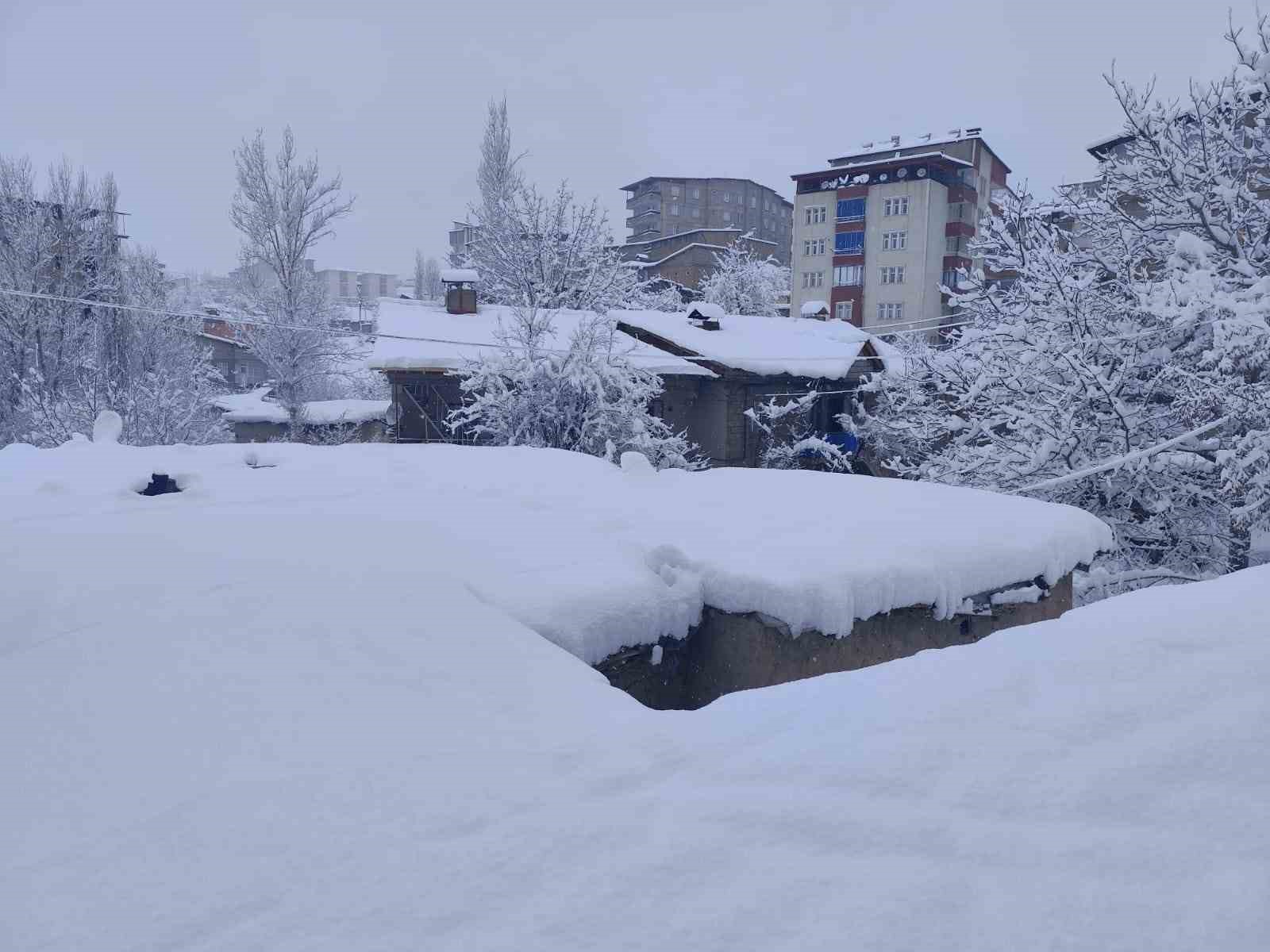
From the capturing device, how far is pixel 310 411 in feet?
95.0

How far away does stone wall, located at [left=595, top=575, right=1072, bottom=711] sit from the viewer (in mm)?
4680

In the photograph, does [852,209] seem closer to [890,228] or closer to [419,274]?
[890,228]

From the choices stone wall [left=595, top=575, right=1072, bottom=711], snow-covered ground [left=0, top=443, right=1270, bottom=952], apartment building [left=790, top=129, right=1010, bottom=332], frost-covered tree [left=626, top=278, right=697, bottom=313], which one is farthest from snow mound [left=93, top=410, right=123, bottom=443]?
apartment building [left=790, top=129, right=1010, bottom=332]

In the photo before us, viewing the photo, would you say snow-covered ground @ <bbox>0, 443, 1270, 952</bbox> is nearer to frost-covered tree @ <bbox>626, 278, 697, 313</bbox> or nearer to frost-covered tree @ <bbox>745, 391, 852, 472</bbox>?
frost-covered tree @ <bbox>745, 391, 852, 472</bbox>

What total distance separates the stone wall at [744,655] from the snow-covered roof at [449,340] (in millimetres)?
10847

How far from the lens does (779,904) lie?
1647 millimetres

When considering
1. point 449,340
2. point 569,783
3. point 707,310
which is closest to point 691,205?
A: point 707,310

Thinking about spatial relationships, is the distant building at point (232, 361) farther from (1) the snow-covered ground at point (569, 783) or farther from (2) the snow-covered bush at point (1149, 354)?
(1) the snow-covered ground at point (569, 783)

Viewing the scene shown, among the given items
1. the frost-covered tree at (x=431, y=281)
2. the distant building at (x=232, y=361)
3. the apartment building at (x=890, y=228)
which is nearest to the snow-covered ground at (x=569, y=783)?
the apartment building at (x=890, y=228)

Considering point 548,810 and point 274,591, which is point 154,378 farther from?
point 548,810

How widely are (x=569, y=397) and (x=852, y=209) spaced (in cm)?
3485

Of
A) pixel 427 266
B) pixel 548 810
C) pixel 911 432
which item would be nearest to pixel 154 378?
pixel 911 432

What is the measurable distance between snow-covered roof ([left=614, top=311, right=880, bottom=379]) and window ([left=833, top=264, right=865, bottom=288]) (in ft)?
79.2

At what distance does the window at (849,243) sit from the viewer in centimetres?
4469
